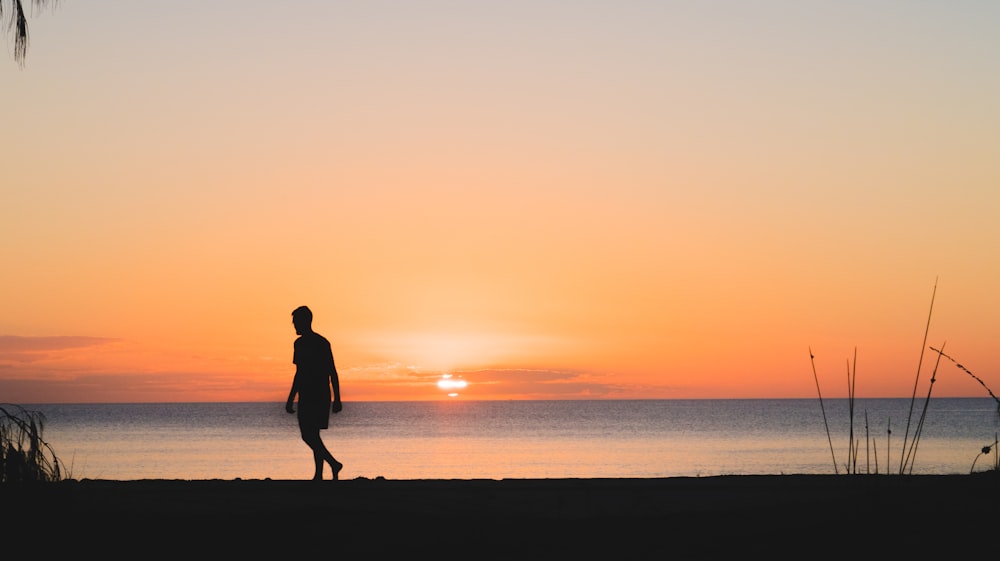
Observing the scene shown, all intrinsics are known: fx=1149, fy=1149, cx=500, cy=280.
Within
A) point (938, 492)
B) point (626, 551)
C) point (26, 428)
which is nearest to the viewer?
point (626, 551)

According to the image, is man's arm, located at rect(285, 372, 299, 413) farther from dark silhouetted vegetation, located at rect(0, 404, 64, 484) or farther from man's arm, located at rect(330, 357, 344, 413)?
dark silhouetted vegetation, located at rect(0, 404, 64, 484)

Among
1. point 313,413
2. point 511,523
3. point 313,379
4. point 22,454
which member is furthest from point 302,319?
point 511,523

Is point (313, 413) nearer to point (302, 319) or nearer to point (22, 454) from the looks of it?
point (302, 319)

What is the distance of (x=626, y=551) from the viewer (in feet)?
21.6

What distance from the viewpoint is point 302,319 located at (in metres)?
12.3

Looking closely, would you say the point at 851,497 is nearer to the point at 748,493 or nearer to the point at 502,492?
the point at 748,493

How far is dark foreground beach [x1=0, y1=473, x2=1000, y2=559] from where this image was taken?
6648 mm

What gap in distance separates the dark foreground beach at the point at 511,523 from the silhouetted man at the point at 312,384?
222cm

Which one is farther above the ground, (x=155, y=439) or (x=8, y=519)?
(x=155, y=439)

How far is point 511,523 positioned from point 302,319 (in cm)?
543

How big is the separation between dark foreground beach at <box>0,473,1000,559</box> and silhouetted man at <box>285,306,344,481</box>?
7.29ft

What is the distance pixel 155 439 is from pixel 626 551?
66.4 metres

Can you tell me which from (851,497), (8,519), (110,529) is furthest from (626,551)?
(8,519)

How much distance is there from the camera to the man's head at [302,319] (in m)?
12.3
